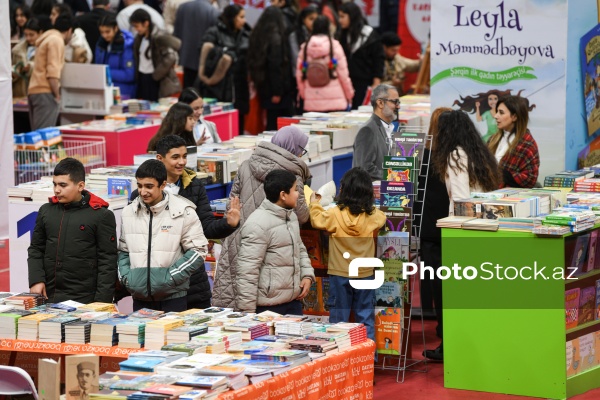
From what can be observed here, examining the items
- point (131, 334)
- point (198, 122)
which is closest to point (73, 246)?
point (131, 334)

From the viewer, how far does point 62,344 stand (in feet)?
21.4

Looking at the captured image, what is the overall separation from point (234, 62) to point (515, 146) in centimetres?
698

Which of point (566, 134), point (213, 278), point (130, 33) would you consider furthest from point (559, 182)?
point (130, 33)

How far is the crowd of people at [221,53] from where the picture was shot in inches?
563

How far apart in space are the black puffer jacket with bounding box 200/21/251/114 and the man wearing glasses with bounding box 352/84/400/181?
20.1 ft

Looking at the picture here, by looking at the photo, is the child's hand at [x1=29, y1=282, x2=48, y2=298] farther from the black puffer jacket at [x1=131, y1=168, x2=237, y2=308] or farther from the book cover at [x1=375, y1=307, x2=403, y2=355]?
the book cover at [x1=375, y1=307, x2=403, y2=355]

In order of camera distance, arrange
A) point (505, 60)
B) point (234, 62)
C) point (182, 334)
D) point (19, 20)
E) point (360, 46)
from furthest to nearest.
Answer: point (19, 20) < point (360, 46) < point (234, 62) < point (505, 60) < point (182, 334)

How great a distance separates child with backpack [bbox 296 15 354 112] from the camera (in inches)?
563

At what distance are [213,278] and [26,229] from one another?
1349 mm

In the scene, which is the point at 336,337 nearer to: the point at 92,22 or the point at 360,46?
the point at 360,46

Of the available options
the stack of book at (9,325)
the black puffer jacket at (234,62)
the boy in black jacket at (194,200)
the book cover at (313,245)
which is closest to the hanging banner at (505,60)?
the book cover at (313,245)

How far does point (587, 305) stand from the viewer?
25.7 feet

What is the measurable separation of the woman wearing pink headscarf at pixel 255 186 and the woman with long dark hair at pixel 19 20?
354 inches

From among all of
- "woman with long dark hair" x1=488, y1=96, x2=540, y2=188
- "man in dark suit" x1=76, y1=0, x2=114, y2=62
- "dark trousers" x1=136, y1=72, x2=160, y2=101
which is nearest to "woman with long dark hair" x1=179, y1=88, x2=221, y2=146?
Answer: "woman with long dark hair" x1=488, y1=96, x2=540, y2=188
